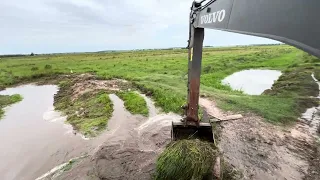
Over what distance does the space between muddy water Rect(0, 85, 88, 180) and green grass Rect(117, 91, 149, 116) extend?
3.13m

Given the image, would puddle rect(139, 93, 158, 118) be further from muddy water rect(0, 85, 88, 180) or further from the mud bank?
muddy water rect(0, 85, 88, 180)

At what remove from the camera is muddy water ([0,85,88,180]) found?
8.62 m

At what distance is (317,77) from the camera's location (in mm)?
19438

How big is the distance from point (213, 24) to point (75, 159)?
6.32 meters

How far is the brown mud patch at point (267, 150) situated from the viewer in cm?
707

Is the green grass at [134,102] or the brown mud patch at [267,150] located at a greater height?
the brown mud patch at [267,150]

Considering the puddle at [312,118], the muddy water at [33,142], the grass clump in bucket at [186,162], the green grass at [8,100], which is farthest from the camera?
the green grass at [8,100]

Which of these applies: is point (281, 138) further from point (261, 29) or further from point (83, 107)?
point (83, 107)

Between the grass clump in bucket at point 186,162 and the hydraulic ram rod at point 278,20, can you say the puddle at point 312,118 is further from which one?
the hydraulic ram rod at point 278,20

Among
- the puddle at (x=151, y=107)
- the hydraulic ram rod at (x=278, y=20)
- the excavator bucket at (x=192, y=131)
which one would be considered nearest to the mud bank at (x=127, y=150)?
the puddle at (x=151, y=107)

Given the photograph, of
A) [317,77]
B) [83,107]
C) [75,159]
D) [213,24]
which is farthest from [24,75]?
[213,24]

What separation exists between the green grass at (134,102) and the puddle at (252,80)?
7821 millimetres

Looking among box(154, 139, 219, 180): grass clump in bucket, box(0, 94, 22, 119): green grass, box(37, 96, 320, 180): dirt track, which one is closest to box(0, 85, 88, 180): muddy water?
box(0, 94, 22, 119): green grass

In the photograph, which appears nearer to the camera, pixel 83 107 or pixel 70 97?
pixel 83 107
